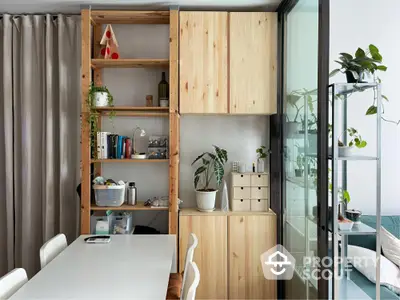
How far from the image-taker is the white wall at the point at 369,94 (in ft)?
5.71

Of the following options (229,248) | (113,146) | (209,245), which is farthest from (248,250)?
(113,146)

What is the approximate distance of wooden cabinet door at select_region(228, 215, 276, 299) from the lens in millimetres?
2906

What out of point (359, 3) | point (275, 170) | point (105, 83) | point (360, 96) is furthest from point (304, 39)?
point (105, 83)

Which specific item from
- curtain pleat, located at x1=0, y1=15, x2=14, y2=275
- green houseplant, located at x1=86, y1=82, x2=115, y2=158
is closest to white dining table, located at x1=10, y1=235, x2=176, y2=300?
green houseplant, located at x1=86, y1=82, x2=115, y2=158

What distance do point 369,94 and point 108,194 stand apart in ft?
6.56

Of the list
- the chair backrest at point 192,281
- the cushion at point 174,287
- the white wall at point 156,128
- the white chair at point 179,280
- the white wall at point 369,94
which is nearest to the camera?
the chair backrest at point 192,281

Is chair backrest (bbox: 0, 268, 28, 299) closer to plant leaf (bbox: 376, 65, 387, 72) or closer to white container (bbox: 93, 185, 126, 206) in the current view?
white container (bbox: 93, 185, 126, 206)

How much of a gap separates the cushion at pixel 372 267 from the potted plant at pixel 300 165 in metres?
0.66

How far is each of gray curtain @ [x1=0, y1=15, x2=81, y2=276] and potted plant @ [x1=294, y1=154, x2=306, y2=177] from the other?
191 centimetres

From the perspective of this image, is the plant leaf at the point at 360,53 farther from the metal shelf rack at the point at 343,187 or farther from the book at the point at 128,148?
the book at the point at 128,148

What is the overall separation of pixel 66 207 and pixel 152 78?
139cm

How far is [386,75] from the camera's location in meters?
1.79

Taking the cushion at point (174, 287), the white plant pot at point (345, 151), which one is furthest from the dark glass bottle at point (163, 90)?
the white plant pot at point (345, 151)

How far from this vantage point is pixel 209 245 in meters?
2.91
